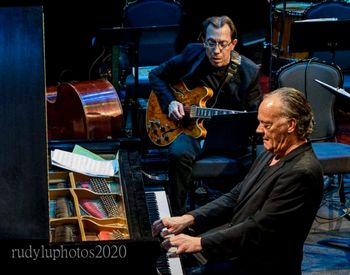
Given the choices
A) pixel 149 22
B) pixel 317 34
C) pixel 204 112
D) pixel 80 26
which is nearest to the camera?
pixel 204 112

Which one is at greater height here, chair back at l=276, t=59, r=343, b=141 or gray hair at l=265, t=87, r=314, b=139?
gray hair at l=265, t=87, r=314, b=139

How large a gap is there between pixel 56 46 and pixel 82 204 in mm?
5079

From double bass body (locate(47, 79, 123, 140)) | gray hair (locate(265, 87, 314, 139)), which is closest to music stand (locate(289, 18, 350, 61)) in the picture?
double bass body (locate(47, 79, 123, 140))

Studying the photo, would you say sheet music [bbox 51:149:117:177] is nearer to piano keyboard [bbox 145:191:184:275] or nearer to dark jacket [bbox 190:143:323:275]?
piano keyboard [bbox 145:191:184:275]

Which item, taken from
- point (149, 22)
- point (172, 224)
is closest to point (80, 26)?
point (149, 22)

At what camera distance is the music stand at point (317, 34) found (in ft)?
21.1

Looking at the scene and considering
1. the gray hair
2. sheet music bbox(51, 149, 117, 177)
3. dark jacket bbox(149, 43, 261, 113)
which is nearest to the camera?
the gray hair

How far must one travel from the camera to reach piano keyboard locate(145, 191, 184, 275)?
336 cm

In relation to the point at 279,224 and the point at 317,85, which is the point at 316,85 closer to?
the point at 317,85

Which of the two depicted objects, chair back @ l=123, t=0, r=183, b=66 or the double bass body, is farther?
chair back @ l=123, t=0, r=183, b=66

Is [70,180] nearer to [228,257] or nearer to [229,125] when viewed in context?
[228,257]

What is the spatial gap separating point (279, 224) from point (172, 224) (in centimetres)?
56

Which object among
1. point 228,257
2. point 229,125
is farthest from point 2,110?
point 229,125

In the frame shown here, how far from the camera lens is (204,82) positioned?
5.84m
